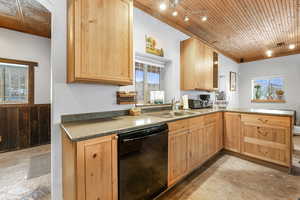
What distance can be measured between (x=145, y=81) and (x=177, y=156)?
1.48 metres

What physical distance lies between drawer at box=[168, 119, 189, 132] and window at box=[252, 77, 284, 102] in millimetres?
5359

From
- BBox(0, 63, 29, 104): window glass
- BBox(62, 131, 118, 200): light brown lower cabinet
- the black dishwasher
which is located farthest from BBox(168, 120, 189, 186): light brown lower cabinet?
BBox(0, 63, 29, 104): window glass

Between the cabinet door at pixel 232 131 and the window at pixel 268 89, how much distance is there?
387 cm

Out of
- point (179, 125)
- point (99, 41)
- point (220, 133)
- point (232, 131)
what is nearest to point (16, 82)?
point (99, 41)

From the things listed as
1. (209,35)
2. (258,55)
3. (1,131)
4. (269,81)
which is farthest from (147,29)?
(269,81)

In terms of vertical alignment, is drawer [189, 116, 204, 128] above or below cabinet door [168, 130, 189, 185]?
above

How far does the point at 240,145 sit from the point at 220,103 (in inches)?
42.0

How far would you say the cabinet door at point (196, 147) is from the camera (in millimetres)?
2047

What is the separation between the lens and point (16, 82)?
3273mm

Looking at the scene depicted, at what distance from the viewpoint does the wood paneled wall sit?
3031mm

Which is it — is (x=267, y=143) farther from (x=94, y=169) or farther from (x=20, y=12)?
(x=20, y=12)

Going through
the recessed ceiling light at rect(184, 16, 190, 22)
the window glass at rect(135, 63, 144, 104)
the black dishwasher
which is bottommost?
the black dishwasher

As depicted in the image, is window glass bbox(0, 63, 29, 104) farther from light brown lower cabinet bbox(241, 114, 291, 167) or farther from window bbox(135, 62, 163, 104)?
light brown lower cabinet bbox(241, 114, 291, 167)

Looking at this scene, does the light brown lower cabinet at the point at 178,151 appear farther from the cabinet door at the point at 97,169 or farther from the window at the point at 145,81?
the window at the point at 145,81
